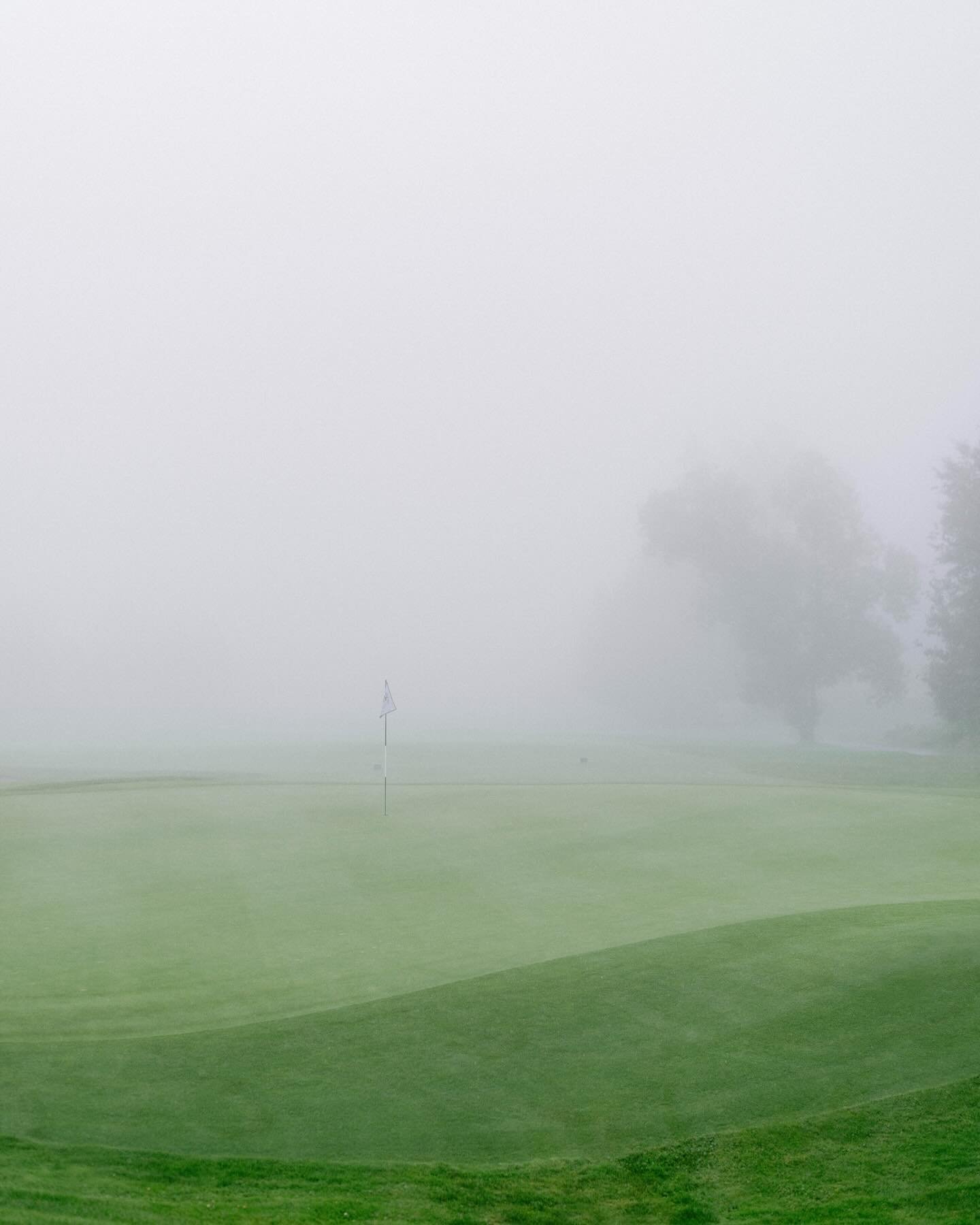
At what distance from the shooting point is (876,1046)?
9102 millimetres

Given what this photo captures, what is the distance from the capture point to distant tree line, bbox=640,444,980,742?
55.8 metres

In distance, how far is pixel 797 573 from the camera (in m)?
56.6

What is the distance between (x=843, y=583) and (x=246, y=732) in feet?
159

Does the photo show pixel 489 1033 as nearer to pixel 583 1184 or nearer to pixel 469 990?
pixel 469 990

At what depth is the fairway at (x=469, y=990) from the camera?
8.26 metres

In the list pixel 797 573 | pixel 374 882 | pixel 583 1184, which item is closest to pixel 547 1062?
pixel 583 1184

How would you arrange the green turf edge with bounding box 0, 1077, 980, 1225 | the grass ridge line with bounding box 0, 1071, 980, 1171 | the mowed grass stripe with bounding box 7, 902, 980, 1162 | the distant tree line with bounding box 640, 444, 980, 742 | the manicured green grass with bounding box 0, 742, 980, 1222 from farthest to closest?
1. the distant tree line with bounding box 640, 444, 980, 742
2. the mowed grass stripe with bounding box 7, 902, 980, 1162
3. the grass ridge line with bounding box 0, 1071, 980, 1171
4. the manicured green grass with bounding box 0, 742, 980, 1222
5. the green turf edge with bounding box 0, 1077, 980, 1225

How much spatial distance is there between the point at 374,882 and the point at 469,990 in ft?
19.3

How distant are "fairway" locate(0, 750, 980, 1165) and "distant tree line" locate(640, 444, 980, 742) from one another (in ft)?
123

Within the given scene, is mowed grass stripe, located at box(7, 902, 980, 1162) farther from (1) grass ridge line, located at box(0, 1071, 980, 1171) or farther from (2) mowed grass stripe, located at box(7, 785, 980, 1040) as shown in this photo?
(2) mowed grass stripe, located at box(7, 785, 980, 1040)

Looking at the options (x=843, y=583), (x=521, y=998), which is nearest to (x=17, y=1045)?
(x=521, y=998)

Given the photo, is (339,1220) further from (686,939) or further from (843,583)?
(843,583)

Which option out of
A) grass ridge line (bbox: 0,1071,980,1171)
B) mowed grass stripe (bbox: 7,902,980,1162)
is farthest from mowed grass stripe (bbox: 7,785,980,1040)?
grass ridge line (bbox: 0,1071,980,1171)

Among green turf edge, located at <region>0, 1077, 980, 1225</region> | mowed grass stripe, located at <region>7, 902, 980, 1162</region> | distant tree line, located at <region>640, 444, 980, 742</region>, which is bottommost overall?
green turf edge, located at <region>0, 1077, 980, 1225</region>
